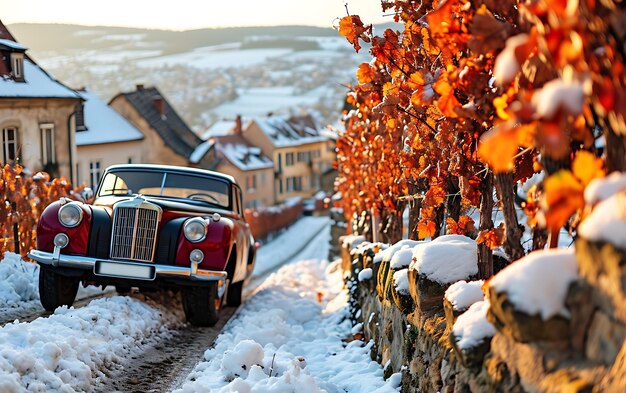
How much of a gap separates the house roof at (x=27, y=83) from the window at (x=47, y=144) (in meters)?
1.26

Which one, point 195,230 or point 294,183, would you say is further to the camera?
point 294,183

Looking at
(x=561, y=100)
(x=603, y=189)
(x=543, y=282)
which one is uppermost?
(x=561, y=100)

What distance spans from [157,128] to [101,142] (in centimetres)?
845

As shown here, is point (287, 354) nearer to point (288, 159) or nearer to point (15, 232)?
point (15, 232)

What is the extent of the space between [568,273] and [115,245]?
7.82 meters

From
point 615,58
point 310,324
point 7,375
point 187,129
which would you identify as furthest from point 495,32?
point 187,129

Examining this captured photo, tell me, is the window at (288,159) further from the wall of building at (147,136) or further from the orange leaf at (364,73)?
the orange leaf at (364,73)

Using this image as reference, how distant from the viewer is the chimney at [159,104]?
55.2m

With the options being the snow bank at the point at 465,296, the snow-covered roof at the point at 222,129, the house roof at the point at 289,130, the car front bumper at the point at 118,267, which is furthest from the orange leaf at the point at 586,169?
the snow-covered roof at the point at 222,129

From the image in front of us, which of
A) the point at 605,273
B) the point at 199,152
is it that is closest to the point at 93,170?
the point at 199,152

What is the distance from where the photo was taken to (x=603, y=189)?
13.2 feet

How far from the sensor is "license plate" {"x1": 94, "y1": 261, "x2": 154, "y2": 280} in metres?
11.2

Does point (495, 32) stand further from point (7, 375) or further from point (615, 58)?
point (7, 375)

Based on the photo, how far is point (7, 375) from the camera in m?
6.69
